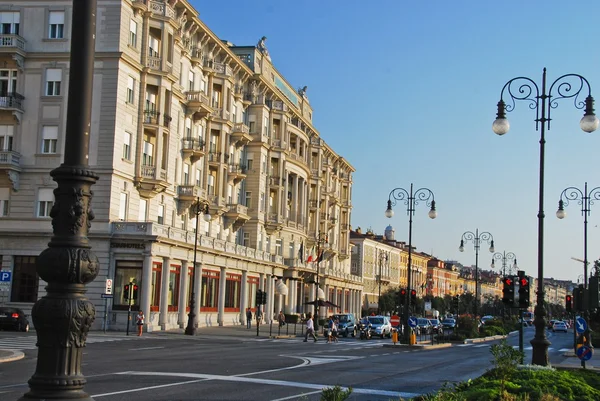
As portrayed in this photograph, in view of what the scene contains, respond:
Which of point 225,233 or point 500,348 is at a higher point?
point 225,233

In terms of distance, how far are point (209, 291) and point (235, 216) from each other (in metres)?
8.72

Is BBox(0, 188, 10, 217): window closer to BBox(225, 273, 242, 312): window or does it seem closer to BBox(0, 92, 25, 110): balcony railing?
BBox(0, 92, 25, 110): balcony railing

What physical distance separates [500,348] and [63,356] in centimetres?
718

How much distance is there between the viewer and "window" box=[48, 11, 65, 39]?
47.7m

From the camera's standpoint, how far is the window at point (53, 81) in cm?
4750

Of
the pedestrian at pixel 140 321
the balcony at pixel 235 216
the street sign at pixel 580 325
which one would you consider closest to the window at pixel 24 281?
the pedestrian at pixel 140 321

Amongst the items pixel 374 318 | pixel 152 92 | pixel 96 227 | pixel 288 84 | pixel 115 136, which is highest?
pixel 288 84

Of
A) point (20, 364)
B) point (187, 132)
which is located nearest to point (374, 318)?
point (187, 132)

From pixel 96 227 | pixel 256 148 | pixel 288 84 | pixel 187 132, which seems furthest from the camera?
pixel 288 84

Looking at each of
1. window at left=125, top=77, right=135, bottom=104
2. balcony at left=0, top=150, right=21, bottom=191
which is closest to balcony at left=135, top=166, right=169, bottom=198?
window at left=125, top=77, right=135, bottom=104

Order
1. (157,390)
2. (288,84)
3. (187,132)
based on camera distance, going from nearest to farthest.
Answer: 1. (157,390)
2. (187,132)
3. (288,84)

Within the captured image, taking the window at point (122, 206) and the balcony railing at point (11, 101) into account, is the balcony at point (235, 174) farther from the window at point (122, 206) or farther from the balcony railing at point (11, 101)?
the balcony railing at point (11, 101)

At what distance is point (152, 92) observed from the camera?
168 ft

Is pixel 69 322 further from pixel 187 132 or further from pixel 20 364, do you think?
pixel 187 132
